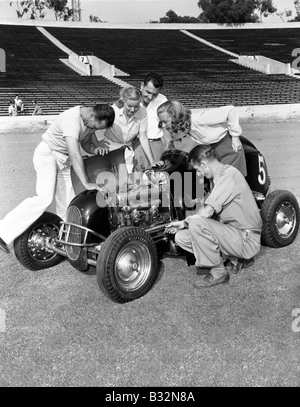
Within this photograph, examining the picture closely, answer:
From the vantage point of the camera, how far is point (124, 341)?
3361mm

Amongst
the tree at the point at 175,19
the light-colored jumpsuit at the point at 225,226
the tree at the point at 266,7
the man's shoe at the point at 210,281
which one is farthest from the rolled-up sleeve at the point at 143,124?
the tree at the point at 175,19

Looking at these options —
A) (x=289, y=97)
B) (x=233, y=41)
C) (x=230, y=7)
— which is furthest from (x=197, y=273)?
(x=230, y=7)

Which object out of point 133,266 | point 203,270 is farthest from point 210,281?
point 133,266

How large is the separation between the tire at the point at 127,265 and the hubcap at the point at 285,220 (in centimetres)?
156

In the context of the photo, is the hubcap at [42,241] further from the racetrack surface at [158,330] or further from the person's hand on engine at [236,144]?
Answer: the person's hand on engine at [236,144]

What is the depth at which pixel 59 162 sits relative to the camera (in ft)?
14.7

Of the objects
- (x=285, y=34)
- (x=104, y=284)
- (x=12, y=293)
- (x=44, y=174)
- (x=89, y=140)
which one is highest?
(x=285, y=34)

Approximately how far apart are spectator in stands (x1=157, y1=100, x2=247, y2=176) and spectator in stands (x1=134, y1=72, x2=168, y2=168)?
255 mm

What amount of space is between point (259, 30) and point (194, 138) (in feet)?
Result: 152

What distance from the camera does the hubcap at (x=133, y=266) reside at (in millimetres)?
3791

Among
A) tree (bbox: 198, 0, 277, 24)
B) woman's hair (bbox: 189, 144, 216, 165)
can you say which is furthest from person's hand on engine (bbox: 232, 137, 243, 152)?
tree (bbox: 198, 0, 277, 24)
